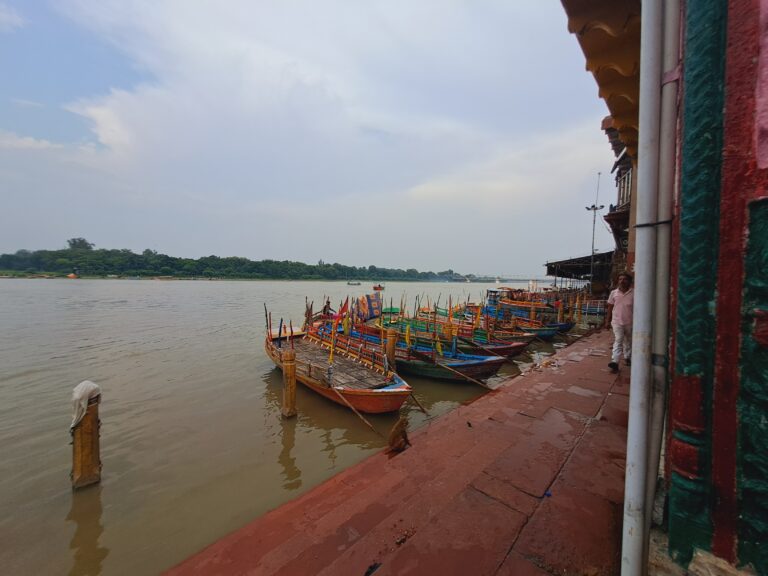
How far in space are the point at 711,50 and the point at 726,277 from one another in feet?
3.08

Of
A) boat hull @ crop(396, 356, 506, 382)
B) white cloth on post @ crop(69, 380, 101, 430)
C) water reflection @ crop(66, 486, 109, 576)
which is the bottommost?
water reflection @ crop(66, 486, 109, 576)

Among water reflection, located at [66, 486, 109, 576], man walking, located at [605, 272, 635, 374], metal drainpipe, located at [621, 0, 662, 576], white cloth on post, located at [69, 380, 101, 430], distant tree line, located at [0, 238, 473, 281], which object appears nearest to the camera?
metal drainpipe, located at [621, 0, 662, 576]

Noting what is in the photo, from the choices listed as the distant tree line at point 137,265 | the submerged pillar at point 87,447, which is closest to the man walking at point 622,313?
the submerged pillar at point 87,447

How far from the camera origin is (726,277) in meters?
1.31

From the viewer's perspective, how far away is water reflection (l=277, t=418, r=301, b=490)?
6.10 metres

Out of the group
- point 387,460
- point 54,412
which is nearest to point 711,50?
point 387,460

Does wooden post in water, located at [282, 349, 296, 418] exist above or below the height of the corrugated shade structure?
below

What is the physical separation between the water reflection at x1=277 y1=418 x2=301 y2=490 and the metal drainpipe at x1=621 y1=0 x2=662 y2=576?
5.74m

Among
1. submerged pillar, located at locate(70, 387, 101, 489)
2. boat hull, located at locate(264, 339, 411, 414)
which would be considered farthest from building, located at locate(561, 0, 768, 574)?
submerged pillar, located at locate(70, 387, 101, 489)

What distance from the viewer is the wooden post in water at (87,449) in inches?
209

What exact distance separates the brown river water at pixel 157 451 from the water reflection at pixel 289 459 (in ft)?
0.08

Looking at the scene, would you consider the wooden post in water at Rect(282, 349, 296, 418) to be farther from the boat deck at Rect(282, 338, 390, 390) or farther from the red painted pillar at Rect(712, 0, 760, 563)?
the red painted pillar at Rect(712, 0, 760, 563)

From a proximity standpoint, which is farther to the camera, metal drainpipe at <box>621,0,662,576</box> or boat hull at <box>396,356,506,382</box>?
boat hull at <box>396,356,506,382</box>

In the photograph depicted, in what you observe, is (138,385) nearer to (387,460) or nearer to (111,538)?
(111,538)
